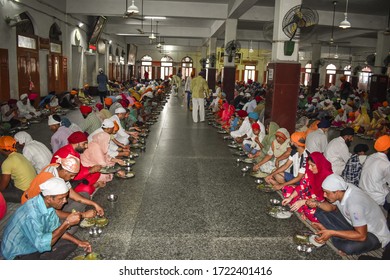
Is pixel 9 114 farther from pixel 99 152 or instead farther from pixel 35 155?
pixel 99 152

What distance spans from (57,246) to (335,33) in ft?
65.2

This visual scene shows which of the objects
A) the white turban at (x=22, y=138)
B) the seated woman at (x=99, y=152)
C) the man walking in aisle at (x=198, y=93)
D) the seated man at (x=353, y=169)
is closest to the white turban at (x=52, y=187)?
the seated woman at (x=99, y=152)

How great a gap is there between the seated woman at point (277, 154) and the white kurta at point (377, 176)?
41.9 inches

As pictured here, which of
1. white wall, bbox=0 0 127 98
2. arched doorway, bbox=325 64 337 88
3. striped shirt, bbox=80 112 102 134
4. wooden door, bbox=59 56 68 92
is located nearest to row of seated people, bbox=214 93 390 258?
striped shirt, bbox=80 112 102 134

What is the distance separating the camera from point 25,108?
33.9 feet

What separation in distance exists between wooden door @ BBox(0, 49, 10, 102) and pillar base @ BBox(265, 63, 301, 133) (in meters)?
7.14

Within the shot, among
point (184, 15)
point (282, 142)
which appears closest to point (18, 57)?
point (184, 15)

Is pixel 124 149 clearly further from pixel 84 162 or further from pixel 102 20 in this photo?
pixel 102 20

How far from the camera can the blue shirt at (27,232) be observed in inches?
104

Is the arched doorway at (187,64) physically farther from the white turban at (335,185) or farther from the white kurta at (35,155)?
the white turban at (335,185)

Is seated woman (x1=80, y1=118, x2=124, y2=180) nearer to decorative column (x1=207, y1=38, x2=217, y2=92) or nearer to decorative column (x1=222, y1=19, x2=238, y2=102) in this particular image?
decorative column (x1=222, y1=19, x2=238, y2=102)

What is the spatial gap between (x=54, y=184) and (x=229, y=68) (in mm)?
12934

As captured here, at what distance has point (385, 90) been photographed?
14.9m

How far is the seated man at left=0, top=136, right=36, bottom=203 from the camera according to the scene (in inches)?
157
